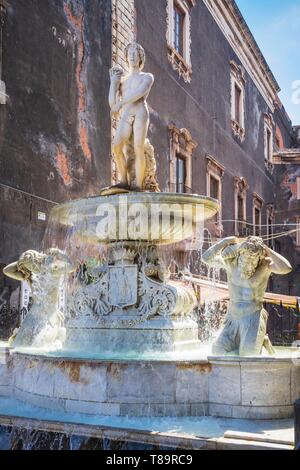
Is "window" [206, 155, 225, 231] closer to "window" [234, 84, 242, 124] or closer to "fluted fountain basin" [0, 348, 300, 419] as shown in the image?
"window" [234, 84, 242, 124]

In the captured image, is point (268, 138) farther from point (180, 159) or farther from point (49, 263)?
point (49, 263)

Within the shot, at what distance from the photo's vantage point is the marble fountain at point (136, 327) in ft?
16.0

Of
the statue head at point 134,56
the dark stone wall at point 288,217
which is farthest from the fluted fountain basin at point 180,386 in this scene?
the dark stone wall at point 288,217

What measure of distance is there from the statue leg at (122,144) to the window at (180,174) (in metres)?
11.1

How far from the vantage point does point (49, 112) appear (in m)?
12.2

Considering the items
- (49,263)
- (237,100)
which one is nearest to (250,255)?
(49,263)

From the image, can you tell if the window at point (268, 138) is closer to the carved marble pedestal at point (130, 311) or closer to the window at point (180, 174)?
the window at point (180, 174)

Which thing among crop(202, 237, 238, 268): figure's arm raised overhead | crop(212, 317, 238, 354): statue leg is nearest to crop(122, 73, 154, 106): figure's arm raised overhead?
crop(202, 237, 238, 268): figure's arm raised overhead

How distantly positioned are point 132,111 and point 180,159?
1195 centimetres

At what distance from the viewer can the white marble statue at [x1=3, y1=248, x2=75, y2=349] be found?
20.9 ft

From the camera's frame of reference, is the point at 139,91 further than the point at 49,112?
No

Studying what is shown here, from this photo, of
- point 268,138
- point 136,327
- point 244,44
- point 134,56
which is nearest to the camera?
point 136,327

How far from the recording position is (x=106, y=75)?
14.4 metres

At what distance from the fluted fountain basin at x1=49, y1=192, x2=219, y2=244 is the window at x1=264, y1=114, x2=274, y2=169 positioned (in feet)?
80.1
